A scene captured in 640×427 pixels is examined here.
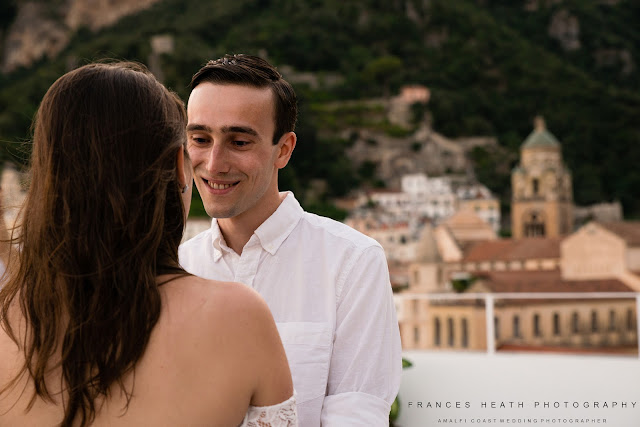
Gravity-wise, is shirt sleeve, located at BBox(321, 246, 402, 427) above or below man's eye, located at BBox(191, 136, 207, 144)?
below

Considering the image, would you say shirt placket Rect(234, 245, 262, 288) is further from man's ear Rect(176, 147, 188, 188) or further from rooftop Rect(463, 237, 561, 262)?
rooftop Rect(463, 237, 561, 262)

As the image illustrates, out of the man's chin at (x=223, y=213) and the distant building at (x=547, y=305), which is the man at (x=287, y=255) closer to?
the man's chin at (x=223, y=213)

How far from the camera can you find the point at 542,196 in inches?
2247

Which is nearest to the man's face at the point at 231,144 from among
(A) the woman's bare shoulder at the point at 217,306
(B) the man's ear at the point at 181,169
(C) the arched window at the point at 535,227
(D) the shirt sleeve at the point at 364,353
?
(D) the shirt sleeve at the point at 364,353

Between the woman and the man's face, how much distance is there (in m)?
0.49

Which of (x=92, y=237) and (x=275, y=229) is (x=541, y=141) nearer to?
(x=275, y=229)

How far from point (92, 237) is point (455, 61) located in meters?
71.1

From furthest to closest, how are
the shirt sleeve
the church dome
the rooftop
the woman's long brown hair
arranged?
the church dome, the rooftop, the shirt sleeve, the woman's long brown hair

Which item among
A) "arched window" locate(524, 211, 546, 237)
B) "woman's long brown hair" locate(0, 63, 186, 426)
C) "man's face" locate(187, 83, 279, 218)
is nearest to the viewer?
"woman's long brown hair" locate(0, 63, 186, 426)

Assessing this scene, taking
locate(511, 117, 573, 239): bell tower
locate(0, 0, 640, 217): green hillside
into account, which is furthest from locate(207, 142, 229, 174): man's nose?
locate(511, 117, 573, 239): bell tower

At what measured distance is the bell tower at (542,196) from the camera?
57062mm

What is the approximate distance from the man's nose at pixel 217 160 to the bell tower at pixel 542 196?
187 ft

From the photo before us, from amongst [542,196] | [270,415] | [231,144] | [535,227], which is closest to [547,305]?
[535,227]

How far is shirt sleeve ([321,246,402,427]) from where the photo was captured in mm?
1230
